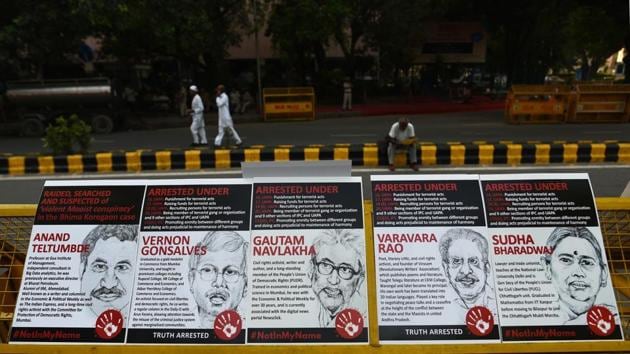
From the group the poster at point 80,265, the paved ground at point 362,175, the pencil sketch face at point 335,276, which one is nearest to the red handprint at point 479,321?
the pencil sketch face at point 335,276

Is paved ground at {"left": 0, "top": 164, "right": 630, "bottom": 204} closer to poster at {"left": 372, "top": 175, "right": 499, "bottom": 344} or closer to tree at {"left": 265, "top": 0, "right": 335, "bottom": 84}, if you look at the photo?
poster at {"left": 372, "top": 175, "right": 499, "bottom": 344}

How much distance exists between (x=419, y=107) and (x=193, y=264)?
71.4ft

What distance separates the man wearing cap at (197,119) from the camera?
12258mm

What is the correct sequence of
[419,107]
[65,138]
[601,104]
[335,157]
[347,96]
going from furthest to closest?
[419,107] < [347,96] < [601,104] < [65,138] < [335,157]

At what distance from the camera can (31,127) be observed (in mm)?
16938

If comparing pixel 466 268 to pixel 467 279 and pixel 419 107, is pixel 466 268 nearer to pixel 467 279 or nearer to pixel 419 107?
pixel 467 279

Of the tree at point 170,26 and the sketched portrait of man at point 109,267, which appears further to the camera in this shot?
the tree at point 170,26

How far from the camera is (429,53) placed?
29375 mm

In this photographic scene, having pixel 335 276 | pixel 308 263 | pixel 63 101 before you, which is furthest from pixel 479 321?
pixel 63 101

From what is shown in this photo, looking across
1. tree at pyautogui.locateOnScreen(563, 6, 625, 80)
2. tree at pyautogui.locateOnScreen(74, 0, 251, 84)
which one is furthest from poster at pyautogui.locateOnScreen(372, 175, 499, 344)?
tree at pyautogui.locateOnScreen(563, 6, 625, 80)

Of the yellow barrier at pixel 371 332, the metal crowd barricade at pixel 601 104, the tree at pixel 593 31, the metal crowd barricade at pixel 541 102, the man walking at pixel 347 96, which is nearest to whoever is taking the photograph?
the yellow barrier at pixel 371 332

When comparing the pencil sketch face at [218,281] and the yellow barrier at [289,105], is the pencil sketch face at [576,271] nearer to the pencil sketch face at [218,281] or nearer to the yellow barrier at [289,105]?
the pencil sketch face at [218,281]

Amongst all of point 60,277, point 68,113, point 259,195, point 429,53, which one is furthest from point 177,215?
point 429,53

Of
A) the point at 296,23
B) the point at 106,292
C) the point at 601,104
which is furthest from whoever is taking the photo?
the point at 296,23
